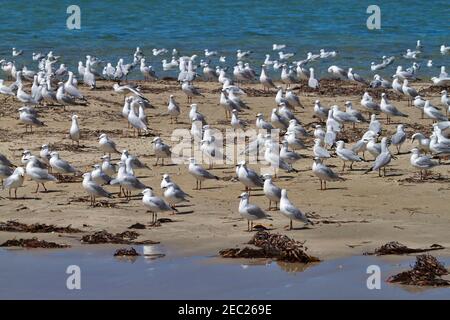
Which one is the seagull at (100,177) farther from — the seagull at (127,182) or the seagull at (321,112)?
the seagull at (321,112)

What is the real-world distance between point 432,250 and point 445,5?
37628 millimetres

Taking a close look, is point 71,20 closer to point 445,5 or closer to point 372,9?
point 372,9

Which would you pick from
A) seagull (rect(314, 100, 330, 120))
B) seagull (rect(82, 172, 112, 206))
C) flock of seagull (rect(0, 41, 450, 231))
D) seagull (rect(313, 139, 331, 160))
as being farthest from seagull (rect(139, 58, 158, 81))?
seagull (rect(82, 172, 112, 206))

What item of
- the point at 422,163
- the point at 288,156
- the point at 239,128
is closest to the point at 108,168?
the point at 288,156

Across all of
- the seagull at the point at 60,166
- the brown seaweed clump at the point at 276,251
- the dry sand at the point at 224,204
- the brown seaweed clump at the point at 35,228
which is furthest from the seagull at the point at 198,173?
the brown seaweed clump at the point at 276,251

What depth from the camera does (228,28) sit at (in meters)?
40.2

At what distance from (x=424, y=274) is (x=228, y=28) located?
101 ft

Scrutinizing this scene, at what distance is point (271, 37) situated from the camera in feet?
125

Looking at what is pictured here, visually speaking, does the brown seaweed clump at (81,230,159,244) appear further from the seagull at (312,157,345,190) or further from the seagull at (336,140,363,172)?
the seagull at (336,140,363,172)

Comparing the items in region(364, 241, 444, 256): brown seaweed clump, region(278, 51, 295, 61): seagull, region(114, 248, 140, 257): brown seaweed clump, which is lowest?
region(278, 51, 295, 61): seagull

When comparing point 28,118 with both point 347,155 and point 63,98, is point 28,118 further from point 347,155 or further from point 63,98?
point 347,155

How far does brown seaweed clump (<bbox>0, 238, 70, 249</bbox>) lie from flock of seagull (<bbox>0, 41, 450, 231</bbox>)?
1.77 metres

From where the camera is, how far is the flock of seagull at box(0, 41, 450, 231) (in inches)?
567

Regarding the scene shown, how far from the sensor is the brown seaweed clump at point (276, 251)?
10961 millimetres
